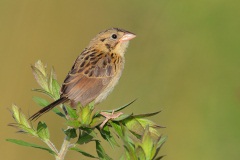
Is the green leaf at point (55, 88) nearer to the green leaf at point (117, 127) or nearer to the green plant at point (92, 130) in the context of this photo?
the green plant at point (92, 130)

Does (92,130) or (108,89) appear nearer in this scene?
(92,130)

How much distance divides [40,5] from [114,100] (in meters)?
1.10

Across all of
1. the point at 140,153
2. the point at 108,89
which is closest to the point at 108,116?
the point at 140,153

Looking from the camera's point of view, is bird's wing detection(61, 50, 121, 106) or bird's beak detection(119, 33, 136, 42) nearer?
bird's wing detection(61, 50, 121, 106)

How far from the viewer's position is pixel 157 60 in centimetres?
479

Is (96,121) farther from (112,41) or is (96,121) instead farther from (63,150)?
(112,41)

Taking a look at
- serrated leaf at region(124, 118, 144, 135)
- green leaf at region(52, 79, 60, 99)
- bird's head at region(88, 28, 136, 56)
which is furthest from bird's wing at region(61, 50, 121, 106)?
serrated leaf at region(124, 118, 144, 135)

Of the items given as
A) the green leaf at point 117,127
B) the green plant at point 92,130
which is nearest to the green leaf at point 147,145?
the green plant at point 92,130

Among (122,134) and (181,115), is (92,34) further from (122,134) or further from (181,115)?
(122,134)

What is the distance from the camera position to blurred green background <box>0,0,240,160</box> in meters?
4.38

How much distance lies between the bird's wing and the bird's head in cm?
11

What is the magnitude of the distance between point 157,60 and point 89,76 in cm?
167

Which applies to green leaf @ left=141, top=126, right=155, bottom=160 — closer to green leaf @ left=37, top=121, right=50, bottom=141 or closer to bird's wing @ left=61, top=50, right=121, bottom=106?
green leaf @ left=37, top=121, right=50, bottom=141

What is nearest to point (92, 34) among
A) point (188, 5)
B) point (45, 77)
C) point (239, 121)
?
point (188, 5)
